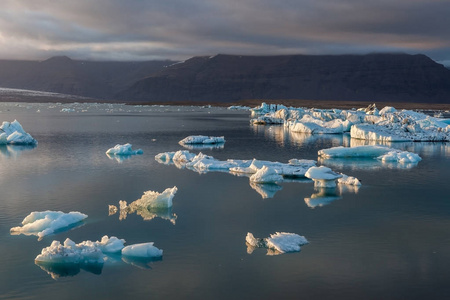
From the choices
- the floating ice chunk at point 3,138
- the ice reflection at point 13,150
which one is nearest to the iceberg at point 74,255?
the ice reflection at point 13,150

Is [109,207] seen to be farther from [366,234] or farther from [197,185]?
[366,234]

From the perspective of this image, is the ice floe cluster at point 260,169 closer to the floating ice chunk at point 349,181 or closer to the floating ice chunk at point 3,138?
the floating ice chunk at point 349,181

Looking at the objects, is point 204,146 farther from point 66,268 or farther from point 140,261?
point 66,268

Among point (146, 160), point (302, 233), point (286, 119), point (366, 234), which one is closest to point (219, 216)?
point (302, 233)

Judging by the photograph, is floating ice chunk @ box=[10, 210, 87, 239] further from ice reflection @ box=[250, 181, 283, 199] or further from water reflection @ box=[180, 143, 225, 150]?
water reflection @ box=[180, 143, 225, 150]

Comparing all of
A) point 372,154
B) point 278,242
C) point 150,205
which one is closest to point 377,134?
point 372,154

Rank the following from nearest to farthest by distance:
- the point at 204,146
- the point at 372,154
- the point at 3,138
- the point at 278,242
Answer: the point at 278,242, the point at 372,154, the point at 204,146, the point at 3,138
